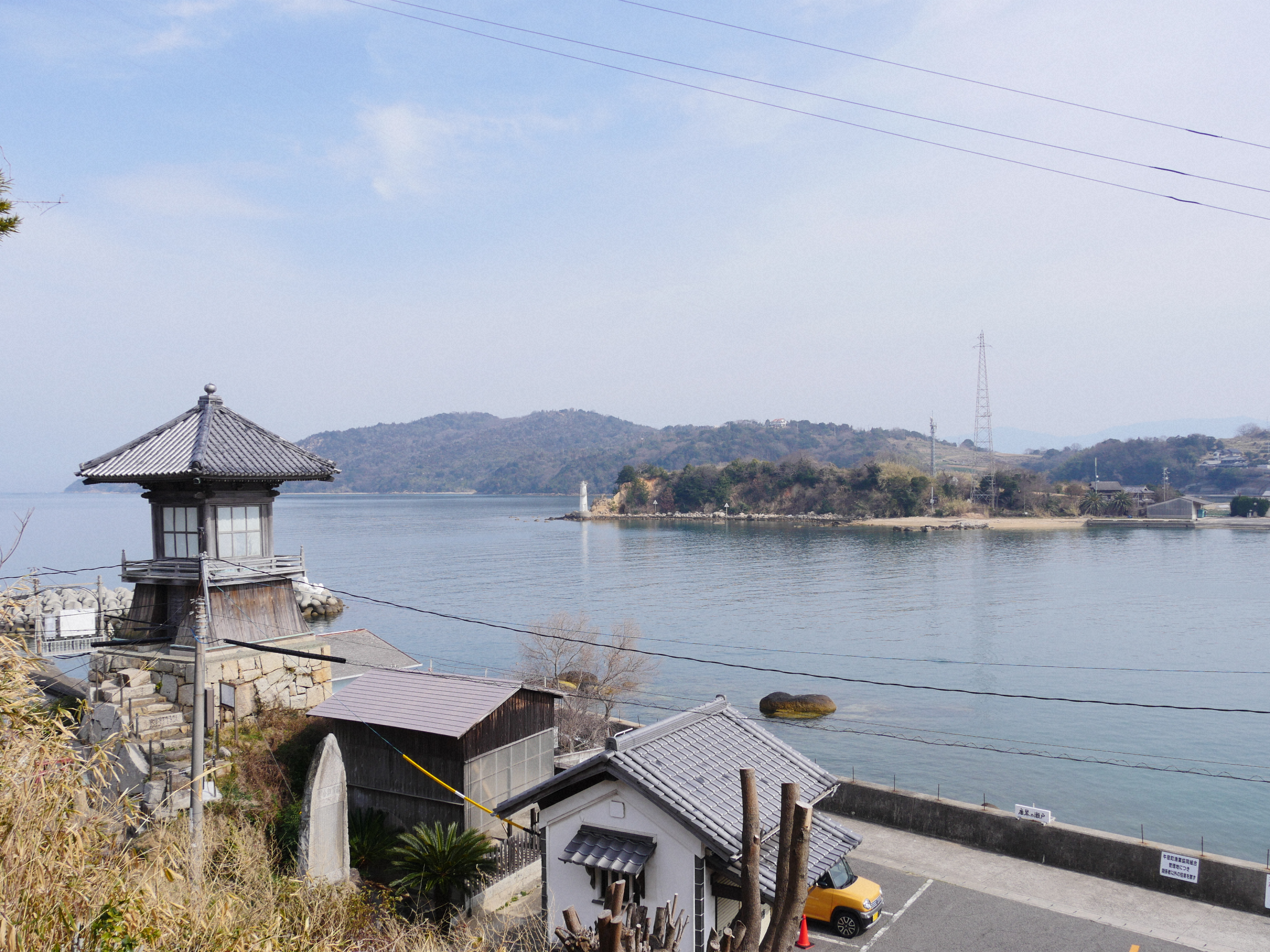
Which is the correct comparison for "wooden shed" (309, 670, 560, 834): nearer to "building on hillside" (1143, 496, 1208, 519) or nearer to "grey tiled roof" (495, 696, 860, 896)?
"grey tiled roof" (495, 696, 860, 896)

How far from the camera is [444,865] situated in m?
14.9

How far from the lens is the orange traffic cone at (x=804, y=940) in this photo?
45.1 feet

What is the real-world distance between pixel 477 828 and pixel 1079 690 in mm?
28973

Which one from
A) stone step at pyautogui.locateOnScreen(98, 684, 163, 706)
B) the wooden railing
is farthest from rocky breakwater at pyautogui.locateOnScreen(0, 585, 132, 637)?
stone step at pyautogui.locateOnScreen(98, 684, 163, 706)

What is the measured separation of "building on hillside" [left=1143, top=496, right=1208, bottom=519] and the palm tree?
132460 millimetres

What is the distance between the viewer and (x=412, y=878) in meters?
14.8

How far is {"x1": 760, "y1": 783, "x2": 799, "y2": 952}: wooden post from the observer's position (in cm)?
532

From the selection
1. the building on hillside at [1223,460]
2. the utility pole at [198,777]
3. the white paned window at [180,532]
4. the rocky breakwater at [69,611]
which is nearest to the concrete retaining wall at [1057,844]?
the utility pole at [198,777]

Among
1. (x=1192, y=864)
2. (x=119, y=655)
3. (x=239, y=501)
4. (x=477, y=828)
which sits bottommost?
(x=1192, y=864)

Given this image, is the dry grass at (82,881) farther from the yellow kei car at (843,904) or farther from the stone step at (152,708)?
the yellow kei car at (843,904)

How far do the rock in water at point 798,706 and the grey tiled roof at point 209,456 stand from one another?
2195 cm

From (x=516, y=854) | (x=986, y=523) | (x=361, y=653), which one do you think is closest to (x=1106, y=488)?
(x=986, y=523)

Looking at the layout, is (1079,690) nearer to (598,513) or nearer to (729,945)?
(729,945)

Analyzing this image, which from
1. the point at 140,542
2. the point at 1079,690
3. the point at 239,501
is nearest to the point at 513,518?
the point at 140,542
